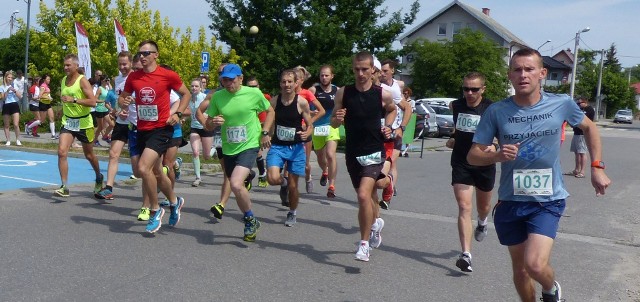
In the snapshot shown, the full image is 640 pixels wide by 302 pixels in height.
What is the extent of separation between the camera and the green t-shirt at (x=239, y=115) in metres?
7.12

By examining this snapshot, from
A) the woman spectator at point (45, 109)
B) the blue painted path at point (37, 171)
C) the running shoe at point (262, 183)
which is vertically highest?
the woman spectator at point (45, 109)

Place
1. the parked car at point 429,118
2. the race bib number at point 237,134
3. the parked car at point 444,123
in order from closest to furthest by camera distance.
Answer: the race bib number at point 237,134 → the parked car at point 429,118 → the parked car at point 444,123

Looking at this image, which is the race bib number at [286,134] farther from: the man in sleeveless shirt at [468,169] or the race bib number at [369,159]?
the man in sleeveless shirt at [468,169]

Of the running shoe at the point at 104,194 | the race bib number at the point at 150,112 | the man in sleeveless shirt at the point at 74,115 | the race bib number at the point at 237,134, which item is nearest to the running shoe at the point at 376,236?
the race bib number at the point at 237,134

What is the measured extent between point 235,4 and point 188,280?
1083 inches

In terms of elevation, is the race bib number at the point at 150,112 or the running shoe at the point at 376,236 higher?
the race bib number at the point at 150,112

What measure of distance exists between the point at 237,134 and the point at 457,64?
46.9 metres

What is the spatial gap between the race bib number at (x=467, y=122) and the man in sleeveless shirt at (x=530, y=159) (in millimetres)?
2153

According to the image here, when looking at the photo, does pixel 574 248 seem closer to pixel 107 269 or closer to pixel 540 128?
pixel 540 128

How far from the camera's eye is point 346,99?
21.6 ft

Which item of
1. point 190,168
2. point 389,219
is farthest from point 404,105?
point 190,168

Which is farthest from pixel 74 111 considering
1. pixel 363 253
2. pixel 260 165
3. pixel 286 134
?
pixel 363 253

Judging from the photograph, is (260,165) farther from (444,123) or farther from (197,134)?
(444,123)

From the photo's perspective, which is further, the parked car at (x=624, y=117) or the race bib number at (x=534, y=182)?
the parked car at (x=624, y=117)
